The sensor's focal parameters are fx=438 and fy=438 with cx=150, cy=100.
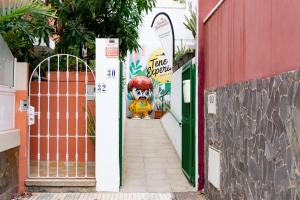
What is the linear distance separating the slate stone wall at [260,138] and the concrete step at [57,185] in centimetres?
238

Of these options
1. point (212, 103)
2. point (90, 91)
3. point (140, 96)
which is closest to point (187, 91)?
point (212, 103)

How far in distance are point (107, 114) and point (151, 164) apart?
8.14 feet

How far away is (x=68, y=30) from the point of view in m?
9.34

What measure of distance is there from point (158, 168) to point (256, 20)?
5.50 m

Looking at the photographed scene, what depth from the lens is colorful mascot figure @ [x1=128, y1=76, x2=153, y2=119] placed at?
19.8 metres

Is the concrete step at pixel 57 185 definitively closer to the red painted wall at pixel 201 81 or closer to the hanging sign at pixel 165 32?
the red painted wall at pixel 201 81

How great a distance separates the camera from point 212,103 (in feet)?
22.7

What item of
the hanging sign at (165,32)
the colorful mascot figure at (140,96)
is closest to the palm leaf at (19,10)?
the hanging sign at (165,32)

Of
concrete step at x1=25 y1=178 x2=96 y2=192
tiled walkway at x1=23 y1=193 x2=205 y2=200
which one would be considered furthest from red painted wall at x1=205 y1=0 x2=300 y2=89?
concrete step at x1=25 y1=178 x2=96 y2=192

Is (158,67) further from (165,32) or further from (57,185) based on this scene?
(57,185)

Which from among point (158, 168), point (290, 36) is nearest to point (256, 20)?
point (290, 36)

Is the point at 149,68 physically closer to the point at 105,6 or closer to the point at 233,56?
the point at 105,6

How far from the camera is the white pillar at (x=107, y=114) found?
771 centimetres

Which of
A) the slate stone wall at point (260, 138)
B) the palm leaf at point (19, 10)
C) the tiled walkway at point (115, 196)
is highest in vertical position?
the palm leaf at point (19, 10)
